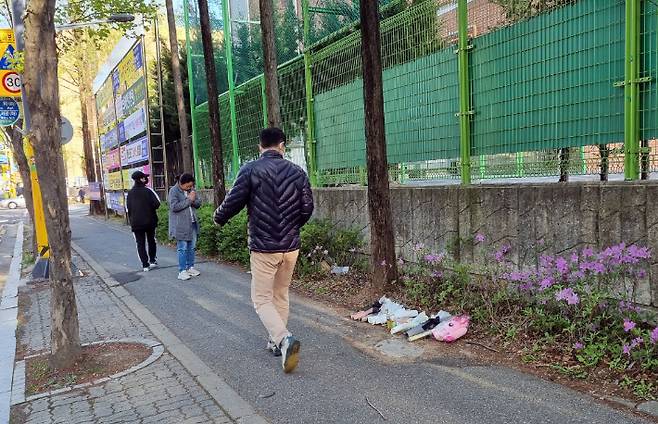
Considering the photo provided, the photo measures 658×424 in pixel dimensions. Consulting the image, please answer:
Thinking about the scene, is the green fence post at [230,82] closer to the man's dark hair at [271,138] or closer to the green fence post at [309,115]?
the green fence post at [309,115]

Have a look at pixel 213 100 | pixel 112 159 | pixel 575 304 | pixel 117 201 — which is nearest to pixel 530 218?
pixel 575 304

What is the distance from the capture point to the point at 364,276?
7117mm

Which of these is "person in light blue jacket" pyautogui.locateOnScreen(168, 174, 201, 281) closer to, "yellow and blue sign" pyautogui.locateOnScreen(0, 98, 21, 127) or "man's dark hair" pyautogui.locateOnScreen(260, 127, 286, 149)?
"yellow and blue sign" pyautogui.locateOnScreen(0, 98, 21, 127)

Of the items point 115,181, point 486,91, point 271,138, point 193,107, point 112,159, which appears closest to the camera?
point 271,138

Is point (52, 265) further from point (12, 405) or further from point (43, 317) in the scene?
point (43, 317)

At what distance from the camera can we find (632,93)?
431 centimetres

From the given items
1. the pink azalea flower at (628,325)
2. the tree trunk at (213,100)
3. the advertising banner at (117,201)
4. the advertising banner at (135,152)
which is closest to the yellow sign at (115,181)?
the advertising banner at (117,201)

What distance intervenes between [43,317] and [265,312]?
3987mm

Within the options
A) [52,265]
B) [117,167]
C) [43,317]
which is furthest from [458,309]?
[117,167]

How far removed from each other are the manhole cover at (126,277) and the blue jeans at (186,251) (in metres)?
0.96

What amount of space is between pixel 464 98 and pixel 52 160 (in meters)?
4.33

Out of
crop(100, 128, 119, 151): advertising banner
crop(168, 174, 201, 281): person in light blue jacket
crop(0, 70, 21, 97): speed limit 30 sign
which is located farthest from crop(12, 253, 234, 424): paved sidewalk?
crop(100, 128, 119, 151): advertising banner

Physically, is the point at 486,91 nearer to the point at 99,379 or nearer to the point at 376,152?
the point at 376,152

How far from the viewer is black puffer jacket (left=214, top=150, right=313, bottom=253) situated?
4.28m
